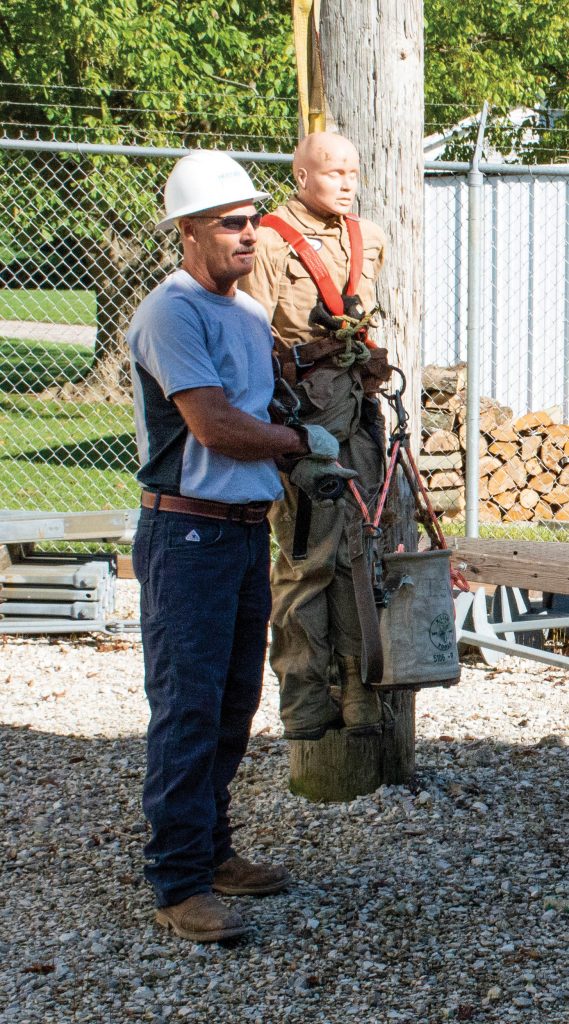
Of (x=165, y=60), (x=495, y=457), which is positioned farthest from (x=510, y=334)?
(x=165, y=60)

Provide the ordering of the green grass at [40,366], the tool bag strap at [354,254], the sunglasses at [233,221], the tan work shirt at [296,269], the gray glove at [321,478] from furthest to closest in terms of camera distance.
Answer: the green grass at [40,366] < the tool bag strap at [354,254] < the tan work shirt at [296,269] < the gray glove at [321,478] < the sunglasses at [233,221]

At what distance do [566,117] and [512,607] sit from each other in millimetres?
10323

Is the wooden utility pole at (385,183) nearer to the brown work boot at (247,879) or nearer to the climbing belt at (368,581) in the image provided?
the climbing belt at (368,581)

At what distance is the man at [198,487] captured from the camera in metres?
3.05

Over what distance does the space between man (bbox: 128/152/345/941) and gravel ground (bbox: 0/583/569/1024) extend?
232 mm

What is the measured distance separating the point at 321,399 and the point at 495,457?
6097 mm

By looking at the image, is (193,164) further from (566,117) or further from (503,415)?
(566,117)

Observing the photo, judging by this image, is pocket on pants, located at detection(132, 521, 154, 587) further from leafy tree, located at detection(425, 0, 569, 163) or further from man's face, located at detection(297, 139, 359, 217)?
leafy tree, located at detection(425, 0, 569, 163)

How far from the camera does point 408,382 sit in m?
4.22

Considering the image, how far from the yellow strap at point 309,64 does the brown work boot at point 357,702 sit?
173 cm

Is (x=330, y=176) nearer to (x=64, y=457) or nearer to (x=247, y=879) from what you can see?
(x=247, y=879)

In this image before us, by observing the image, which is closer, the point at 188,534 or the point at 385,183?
the point at 188,534

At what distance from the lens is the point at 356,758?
4156 mm

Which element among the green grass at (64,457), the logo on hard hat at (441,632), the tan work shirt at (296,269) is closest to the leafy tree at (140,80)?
the green grass at (64,457)
